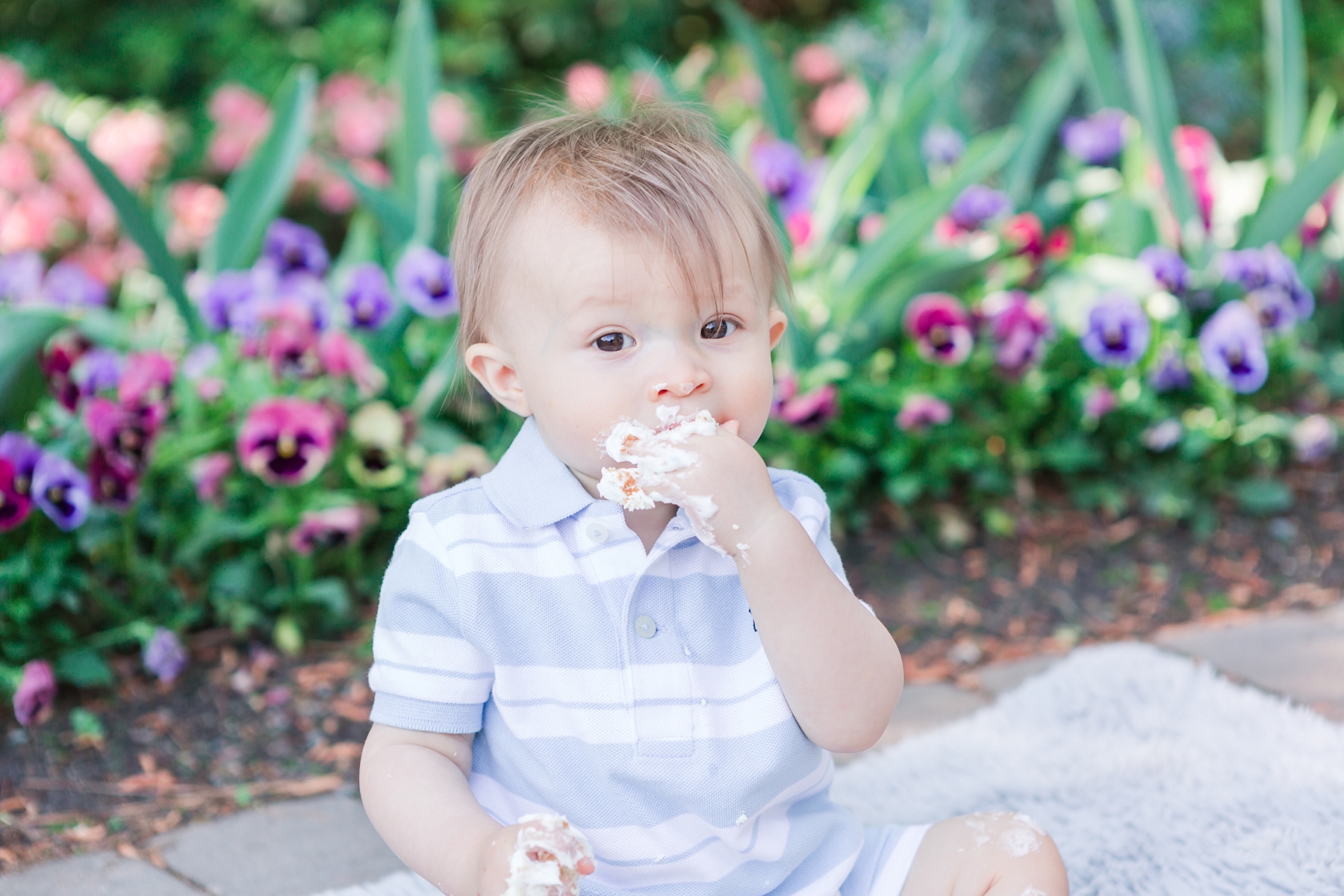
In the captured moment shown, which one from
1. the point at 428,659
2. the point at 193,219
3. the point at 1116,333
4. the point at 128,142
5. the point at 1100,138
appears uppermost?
the point at 128,142

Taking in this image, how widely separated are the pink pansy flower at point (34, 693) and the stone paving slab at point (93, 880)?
0.95 ft

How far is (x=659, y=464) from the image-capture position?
1041 millimetres

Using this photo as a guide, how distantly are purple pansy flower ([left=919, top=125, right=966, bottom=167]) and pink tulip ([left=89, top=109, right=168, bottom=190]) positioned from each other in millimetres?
2286

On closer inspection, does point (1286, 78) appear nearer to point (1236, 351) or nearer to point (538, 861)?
point (1236, 351)

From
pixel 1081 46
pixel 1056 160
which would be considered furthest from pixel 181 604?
pixel 1056 160

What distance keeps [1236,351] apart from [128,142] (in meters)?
3.13

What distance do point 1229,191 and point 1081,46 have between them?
1.98 feet

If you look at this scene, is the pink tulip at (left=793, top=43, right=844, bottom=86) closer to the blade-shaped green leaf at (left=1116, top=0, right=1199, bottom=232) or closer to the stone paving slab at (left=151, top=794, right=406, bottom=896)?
the blade-shaped green leaf at (left=1116, top=0, right=1199, bottom=232)

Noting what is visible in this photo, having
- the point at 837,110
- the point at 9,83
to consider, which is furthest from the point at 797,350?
the point at 9,83

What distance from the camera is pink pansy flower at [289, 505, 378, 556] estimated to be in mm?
1984

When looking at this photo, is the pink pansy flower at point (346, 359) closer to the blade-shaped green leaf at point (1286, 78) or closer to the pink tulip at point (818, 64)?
the blade-shaped green leaf at point (1286, 78)

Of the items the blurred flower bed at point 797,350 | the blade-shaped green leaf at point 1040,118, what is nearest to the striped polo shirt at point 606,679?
the blurred flower bed at point 797,350

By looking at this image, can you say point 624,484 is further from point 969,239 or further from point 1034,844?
point 969,239

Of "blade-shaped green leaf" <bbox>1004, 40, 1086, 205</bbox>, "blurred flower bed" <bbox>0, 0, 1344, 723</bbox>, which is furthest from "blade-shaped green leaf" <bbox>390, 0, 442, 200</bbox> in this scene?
"blade-shaped green leaf" <bbox>1004, 40, 1086, 205</bbox>
